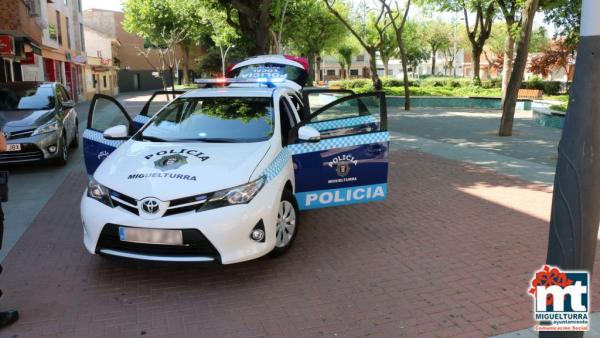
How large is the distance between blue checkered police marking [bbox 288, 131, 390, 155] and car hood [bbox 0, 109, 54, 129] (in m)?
5.80

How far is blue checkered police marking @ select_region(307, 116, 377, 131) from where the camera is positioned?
6.17m

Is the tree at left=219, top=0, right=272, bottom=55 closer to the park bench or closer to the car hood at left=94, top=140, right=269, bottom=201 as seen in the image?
the car hood at left=94, top=140, right=269, bottom=201

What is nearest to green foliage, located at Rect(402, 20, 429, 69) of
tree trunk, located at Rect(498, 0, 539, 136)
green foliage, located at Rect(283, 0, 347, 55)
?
green foliage, located at Rect(283, 0, 347, 55)

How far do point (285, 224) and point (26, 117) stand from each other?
6.47 m

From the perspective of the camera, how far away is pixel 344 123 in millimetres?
6281

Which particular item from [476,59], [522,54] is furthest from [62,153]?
[476,59]

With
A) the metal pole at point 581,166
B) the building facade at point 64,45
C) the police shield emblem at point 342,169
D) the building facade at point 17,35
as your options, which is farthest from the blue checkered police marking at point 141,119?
the building facade at point 64,45

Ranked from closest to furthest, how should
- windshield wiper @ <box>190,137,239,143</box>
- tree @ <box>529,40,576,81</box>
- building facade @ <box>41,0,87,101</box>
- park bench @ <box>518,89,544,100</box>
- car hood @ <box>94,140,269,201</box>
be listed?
1. car hood @ <box>94,140,269,201</box>
2. windshield wiper @ <box>190,137,239,143</box>
3. park bench @ <box>518,89,544,100</box>
4. building facade @ <box>41,0,87,101</box>
5. tree @ <box>529,40,576,81</box>

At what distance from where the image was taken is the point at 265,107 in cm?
553

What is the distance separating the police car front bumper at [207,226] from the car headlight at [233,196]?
4 cm

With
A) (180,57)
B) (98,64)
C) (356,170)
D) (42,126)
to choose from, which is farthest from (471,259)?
(180,57)

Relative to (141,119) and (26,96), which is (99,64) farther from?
(141,119)

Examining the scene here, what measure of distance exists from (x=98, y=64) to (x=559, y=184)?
44.0 metres

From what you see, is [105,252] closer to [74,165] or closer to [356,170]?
[356,170]
